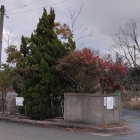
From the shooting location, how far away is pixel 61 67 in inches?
883

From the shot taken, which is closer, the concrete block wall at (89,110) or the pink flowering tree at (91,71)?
the concrete block wall at (89,110)

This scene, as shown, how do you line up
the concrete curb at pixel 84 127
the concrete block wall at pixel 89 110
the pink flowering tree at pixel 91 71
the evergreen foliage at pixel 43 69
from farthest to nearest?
the evergreen foliage at pixel 43 69 < the pink flowering tree at pixel 91 71 < the concrete block wall at pixel 89 110 < the concrete curb at pixel 84 127

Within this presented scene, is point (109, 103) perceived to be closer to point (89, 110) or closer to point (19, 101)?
point (89, 110)

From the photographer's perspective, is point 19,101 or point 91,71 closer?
point 91,71

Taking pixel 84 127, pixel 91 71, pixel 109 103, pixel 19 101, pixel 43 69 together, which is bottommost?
pixel 84 127

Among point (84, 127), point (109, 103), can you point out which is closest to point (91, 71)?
point (109, 103)

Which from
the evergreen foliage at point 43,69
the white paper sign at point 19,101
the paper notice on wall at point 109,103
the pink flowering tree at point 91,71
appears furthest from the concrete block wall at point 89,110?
the white paper sign at point 19,101

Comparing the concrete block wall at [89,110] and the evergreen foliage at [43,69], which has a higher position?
the evergreen foliage at [43,69]

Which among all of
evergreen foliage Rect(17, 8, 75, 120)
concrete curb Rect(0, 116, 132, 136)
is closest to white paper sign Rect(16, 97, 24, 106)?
evergreen foliage Rect(17, 8, 75, 120)

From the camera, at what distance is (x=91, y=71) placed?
21.8 m

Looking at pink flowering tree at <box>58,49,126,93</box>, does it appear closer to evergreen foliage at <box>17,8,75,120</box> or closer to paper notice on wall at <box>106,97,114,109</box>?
evergreen foliage at <box>17,8,75,120</box>

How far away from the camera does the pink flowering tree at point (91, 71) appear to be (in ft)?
70.8

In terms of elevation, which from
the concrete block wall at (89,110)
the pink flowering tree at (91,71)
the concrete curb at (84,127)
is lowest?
the concrete curb at (84,127)

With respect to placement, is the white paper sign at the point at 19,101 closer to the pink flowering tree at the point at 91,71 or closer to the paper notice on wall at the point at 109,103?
the pink flowering tree at the point at 91,71
